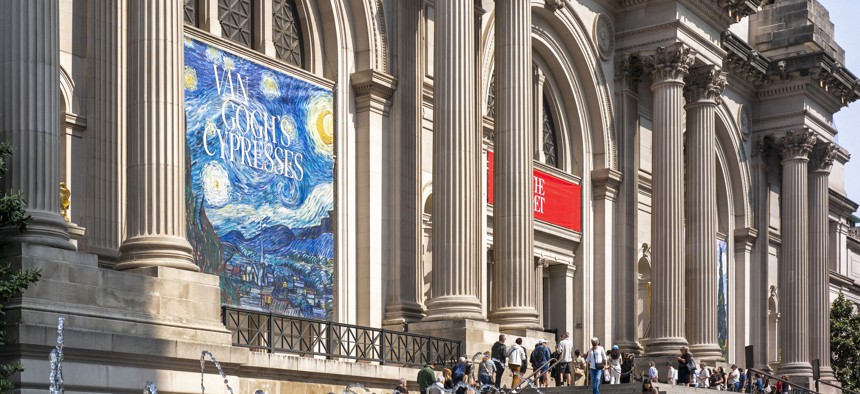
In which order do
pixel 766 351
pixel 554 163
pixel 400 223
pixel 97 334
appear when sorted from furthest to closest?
pixel 766 351 < pixel 554 163 < pixel 400 223 < pixel 97 334

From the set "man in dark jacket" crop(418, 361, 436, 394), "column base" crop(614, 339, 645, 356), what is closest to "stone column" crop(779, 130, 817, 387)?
"column base" crop(614, 339, 645, 356)

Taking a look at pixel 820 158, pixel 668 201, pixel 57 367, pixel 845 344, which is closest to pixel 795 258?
pixel 820 158

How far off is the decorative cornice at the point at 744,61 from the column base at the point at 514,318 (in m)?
19.1

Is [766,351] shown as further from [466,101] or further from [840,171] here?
[466,101]

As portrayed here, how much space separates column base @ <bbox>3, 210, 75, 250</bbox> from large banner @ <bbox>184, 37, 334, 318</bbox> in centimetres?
771

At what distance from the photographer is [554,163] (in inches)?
1697

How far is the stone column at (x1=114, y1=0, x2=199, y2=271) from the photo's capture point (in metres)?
22.0

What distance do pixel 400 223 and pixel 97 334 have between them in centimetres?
1445

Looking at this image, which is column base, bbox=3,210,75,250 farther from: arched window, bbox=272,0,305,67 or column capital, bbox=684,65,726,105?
column capital, bbox=684,65,726,105

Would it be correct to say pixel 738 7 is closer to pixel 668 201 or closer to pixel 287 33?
pixel 668 201

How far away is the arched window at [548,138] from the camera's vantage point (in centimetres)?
4259

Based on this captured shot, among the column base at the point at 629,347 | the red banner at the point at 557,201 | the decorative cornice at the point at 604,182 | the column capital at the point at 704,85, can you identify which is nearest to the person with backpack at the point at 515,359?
the red banner at the point at 557,201

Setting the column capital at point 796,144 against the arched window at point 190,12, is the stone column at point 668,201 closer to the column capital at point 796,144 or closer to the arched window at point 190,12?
the column capital at point 796,144

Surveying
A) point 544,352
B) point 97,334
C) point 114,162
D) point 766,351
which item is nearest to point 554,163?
point 544,352
